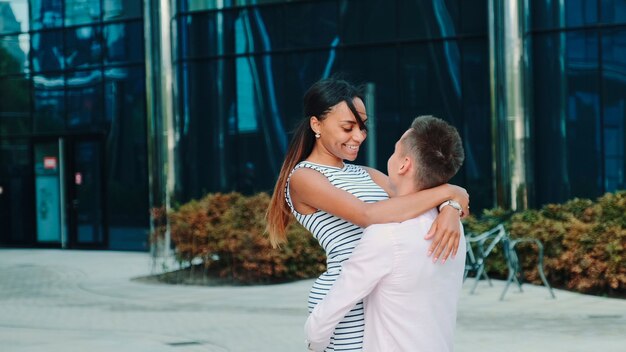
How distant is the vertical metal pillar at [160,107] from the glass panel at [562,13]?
6.66 metres

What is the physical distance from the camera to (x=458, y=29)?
1959cm

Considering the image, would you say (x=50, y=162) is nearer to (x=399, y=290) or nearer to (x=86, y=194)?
(x=86, y=194)

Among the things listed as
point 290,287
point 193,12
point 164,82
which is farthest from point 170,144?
point 290,287

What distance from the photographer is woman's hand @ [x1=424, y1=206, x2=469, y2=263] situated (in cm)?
299

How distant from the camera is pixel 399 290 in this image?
2.98 metres

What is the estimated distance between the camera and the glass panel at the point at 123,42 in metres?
22.7

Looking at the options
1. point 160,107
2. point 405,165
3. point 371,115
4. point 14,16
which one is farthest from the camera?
point 14,16

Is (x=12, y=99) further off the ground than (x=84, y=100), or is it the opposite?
(x=12, y=99)

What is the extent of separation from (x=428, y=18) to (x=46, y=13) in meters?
8.93

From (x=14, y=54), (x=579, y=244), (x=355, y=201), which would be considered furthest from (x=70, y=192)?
(x=355, y=201)

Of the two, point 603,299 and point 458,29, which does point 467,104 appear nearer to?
point 458,29

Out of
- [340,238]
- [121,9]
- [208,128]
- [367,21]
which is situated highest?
[121,9]

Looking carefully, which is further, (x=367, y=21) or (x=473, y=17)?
(x=367, y=21)

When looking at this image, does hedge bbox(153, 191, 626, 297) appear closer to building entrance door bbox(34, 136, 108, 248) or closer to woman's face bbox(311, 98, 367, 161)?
building entrance door bbox(34, 136, 108, 248)
